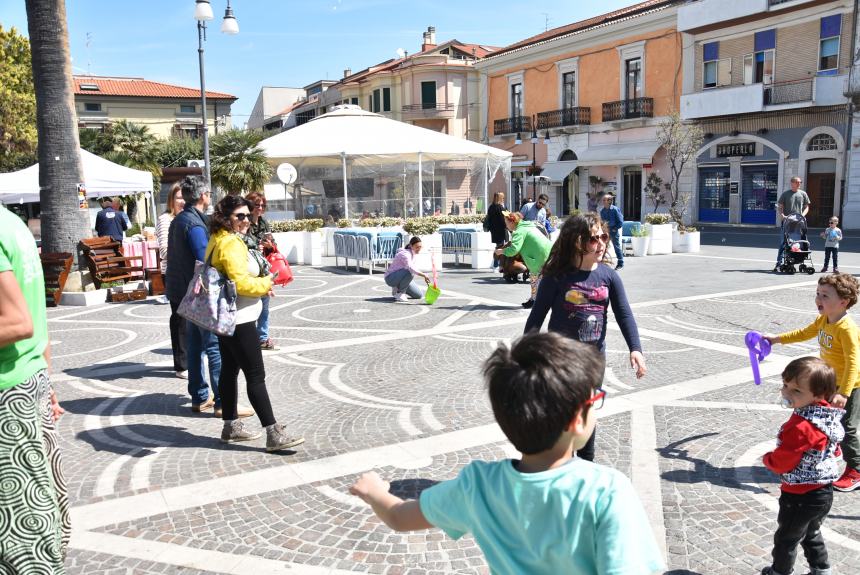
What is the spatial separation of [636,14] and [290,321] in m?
28.4

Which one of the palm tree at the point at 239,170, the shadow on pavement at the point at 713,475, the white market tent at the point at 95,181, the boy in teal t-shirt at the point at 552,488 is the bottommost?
the shadow on pavement at the point at 713,475

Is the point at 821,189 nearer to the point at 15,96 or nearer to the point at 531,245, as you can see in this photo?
the point at 531,245

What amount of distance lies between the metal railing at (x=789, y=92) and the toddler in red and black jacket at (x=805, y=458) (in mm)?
25768

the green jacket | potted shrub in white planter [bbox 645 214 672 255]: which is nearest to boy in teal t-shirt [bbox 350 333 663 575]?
the green jacket

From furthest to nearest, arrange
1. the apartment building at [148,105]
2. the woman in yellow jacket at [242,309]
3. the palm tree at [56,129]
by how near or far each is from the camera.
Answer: the apartment building at [148,105] < the palm tree at [56,129] < the woman in yellow jacket at [242,309]

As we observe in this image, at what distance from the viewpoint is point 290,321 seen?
9.12 m

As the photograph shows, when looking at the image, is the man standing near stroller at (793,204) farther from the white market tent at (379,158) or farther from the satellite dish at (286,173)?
the satellite dish at (286,173)

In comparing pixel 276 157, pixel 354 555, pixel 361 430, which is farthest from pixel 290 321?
pixel 276 157

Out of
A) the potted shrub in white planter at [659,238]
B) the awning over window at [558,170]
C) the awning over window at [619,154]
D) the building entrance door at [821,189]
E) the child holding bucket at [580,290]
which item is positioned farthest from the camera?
the awning over window at [558,170]

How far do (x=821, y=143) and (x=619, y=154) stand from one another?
8.52 meters

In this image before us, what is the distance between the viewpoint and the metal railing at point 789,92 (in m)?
24.9

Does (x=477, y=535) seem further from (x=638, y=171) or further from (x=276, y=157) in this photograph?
(x=638, y=171)

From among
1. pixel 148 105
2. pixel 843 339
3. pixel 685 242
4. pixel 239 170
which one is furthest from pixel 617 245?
pixel 148 105

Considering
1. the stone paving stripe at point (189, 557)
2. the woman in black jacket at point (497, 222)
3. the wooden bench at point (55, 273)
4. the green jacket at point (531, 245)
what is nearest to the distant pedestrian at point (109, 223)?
the wooden bench at point (55, 273)
